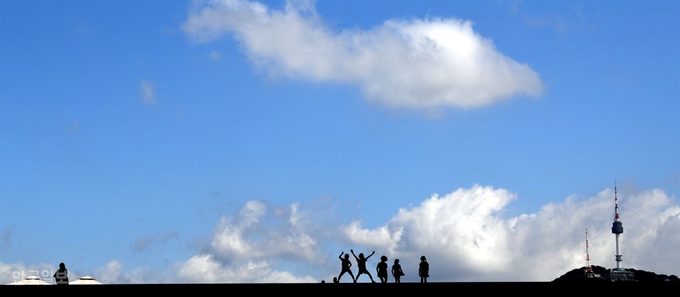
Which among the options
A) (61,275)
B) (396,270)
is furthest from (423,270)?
(61,275)

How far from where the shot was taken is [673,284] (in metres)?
33.2

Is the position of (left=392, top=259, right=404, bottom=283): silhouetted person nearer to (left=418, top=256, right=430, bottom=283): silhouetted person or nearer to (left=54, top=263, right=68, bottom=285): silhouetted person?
(left=418, top=256, right=430, bottom=283): silhouetted person

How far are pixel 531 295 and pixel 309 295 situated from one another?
234 inches

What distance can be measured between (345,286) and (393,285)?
1.47 m

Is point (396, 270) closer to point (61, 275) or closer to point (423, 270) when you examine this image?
point (423, 270)

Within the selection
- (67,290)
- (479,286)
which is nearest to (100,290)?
(67,290)

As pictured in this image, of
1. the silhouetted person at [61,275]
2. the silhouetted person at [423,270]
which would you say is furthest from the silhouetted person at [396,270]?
the silhouetted person at [61,275]

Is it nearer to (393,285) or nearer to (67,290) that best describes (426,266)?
(393,285)

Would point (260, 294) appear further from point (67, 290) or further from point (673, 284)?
point (673, 284)

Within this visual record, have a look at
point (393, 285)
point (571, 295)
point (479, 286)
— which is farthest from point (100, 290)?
point (571, 295)

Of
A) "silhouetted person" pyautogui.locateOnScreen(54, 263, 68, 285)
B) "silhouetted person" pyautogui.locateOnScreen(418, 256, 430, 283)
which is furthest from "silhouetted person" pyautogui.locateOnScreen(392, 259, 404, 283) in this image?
"silhouetted person" pyautogui.locateOnScreen(54, 263, 68, 285)

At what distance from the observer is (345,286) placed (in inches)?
1324

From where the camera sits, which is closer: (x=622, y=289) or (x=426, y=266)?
(x=622, y=289)

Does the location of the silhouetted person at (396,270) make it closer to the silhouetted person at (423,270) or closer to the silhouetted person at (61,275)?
the silhouetted person at (423,270)
